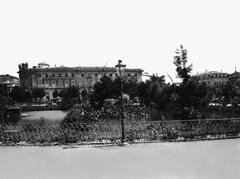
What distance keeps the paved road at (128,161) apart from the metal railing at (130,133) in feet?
3.41

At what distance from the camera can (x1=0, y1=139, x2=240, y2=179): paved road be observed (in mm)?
8211

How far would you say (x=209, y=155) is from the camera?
33.6ft

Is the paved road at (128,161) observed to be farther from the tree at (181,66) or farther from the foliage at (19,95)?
the foliage at (19,95)

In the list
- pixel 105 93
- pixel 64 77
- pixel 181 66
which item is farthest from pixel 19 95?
pixel 181 66

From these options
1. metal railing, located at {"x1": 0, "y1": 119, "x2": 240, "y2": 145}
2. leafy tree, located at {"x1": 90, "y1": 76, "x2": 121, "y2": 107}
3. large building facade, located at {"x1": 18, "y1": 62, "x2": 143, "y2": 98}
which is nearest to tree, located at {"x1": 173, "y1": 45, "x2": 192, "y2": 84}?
metal railing, located at {"x1": 0, "y1": 119, "x2": 240, "y2": 145}

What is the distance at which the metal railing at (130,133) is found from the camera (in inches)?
543

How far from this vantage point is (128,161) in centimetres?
973

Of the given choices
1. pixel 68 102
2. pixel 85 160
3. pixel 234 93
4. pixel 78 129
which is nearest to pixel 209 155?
pixel 85 160

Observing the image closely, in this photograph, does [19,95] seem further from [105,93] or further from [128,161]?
[128,161]

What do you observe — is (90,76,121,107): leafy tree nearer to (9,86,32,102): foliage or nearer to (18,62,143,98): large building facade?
(9,86,32,102): foliage

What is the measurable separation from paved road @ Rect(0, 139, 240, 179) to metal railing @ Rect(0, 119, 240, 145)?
1039mm

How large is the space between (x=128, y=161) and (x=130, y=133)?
179 inches

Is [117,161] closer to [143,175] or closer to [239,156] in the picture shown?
[143,175]

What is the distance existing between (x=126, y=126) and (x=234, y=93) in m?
20.3
